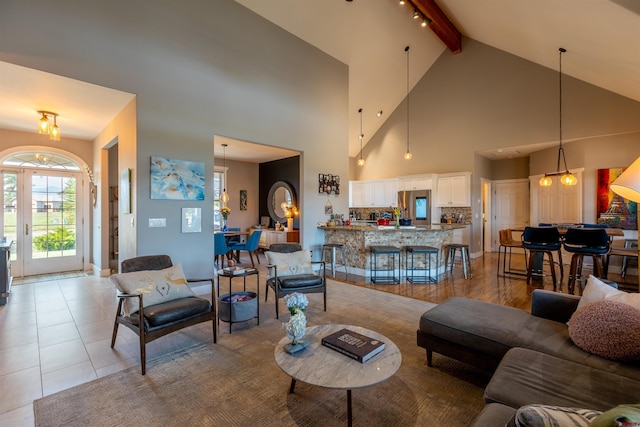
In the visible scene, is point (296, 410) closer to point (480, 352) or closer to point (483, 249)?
point (480, 352)

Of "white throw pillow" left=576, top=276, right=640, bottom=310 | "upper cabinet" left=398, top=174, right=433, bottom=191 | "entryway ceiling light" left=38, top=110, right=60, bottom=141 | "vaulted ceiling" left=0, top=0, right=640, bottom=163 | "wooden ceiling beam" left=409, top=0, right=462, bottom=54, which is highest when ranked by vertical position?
"wooden ceiling beam" left=409, top=0, right=462, bottom=54

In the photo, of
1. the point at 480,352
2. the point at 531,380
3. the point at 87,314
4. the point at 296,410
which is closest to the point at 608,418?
the point at 531,380

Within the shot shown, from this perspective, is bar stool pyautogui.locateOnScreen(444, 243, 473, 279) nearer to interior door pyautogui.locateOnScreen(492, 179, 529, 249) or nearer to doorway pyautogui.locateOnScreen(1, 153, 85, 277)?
interior door pyautogui.locateOnScreen(492, 179, 529, 249)

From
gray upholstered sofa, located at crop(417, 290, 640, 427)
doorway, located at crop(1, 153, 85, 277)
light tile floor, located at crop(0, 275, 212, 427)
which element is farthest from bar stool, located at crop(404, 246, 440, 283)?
doorway, located at crop(1, 153, 85, 277)

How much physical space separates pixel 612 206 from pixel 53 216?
440 inches

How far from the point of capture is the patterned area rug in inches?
72.9

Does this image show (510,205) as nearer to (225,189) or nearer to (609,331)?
(609,331)

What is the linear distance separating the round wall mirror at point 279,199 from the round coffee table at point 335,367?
249 inches

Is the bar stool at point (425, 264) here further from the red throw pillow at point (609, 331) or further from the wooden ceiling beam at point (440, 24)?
the wooden ceiling beam at point (440, 24)

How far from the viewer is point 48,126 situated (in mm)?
4098

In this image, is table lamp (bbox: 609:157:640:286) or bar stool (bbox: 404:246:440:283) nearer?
table lamp (bbox: 609:157:640:286)

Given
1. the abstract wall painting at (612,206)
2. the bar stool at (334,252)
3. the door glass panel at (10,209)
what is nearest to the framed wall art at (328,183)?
the bar stool at (334,252)

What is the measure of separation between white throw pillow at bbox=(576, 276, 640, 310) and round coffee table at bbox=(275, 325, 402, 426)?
4.72ft

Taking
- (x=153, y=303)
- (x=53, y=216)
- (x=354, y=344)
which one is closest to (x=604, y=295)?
(x=354, y=344)
